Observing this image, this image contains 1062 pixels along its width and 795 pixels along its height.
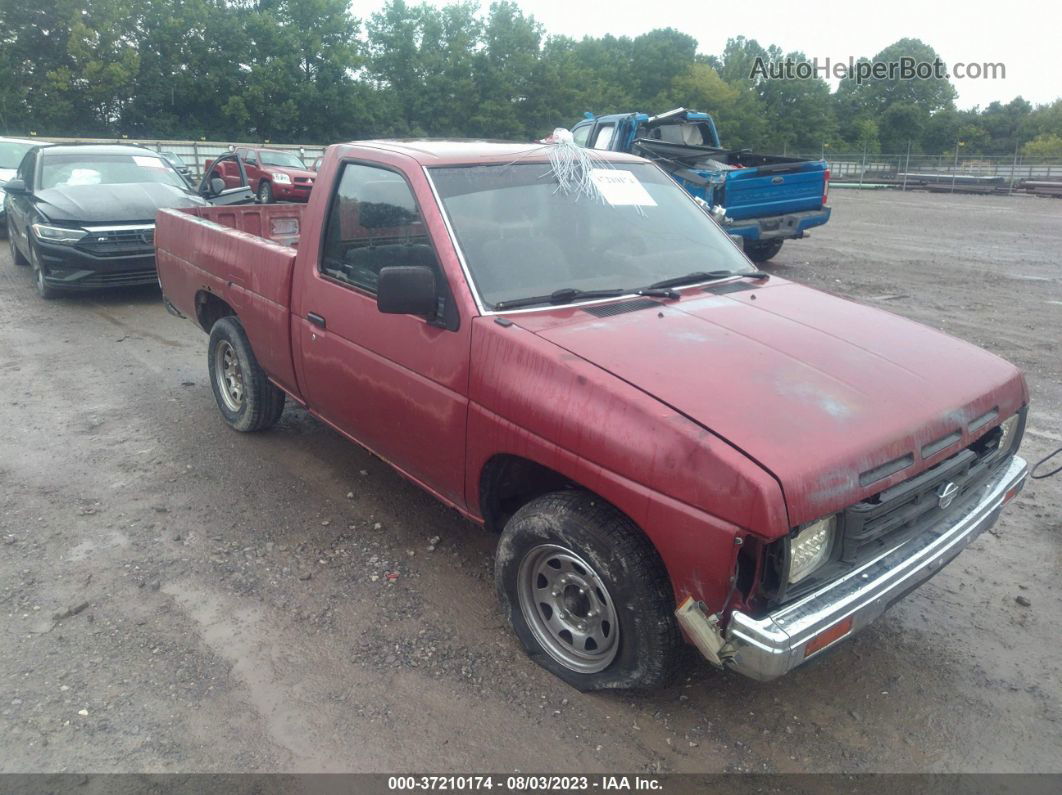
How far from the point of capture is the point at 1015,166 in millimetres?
35938

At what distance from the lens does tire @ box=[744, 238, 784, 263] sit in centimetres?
1223

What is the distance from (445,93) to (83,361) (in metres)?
48.9

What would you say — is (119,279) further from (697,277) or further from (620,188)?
(697,277)

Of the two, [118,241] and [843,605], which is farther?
[118,241]

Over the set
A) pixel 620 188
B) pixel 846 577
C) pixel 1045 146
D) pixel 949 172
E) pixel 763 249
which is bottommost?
pixel 846 577

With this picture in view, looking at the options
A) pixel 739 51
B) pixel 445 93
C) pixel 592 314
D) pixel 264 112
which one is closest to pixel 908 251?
pixel 592 314

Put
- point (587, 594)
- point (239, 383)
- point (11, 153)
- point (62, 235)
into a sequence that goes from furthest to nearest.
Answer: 1. point (11, 153)
2. point (62, 235)
3. point (239, 383)
4. point (587, 594)

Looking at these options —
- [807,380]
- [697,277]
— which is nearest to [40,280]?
[697,277]

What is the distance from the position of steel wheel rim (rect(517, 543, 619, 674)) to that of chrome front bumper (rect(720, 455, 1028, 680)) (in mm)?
532

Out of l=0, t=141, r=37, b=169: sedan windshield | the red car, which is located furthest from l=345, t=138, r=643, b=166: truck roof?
the red car

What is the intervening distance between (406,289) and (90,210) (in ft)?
24.1

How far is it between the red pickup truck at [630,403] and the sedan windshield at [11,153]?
40.2ft

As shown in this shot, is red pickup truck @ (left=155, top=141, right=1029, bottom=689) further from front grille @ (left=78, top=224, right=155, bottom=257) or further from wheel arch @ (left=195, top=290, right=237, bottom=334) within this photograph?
front grille @ (left=78, top=224, right=155, bottom=257)

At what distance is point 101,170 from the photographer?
9.80m
